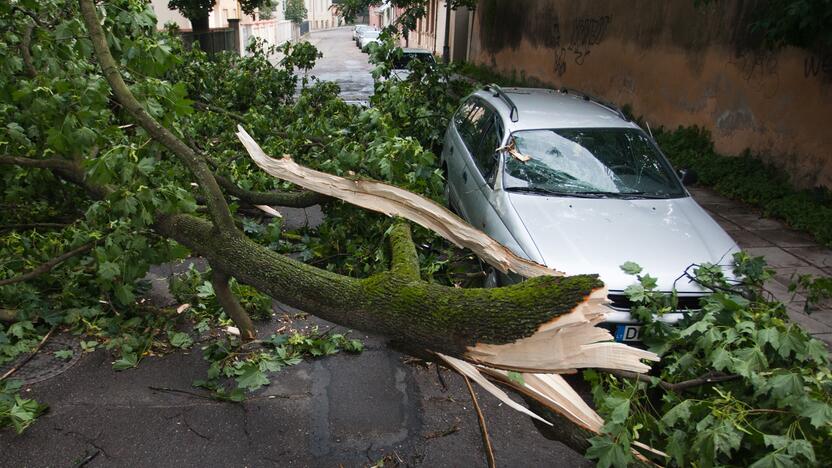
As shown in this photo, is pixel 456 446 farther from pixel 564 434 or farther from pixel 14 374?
pixel 14 374

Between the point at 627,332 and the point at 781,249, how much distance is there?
12.1ft

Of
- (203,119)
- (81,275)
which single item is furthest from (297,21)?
(81,275)

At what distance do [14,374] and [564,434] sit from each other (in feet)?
11.0

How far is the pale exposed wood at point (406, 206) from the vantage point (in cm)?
352

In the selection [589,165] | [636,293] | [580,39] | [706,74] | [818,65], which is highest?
[580,39]

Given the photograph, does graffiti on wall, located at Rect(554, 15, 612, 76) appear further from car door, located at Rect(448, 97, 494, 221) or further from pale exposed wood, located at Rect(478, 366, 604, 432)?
pale exposed wood, located at Rect(478, 366, 604, 432)

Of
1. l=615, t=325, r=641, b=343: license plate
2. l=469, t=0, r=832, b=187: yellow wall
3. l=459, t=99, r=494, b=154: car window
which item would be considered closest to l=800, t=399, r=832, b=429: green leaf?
l=615, t=325, r=641, b=343: license plate

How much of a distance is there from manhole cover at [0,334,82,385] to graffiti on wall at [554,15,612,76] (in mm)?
11599

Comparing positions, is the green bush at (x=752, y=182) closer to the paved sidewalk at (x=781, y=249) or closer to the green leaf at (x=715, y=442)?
the paved sidewalk at (x=781, y=249)

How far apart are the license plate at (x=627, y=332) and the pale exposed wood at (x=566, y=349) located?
49.0 inches

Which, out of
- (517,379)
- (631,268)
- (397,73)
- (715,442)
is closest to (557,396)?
(517,379)

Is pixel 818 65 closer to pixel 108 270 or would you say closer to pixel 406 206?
pixel 406 206

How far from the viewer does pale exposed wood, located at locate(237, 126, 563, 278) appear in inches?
139

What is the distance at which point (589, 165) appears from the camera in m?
5.02
